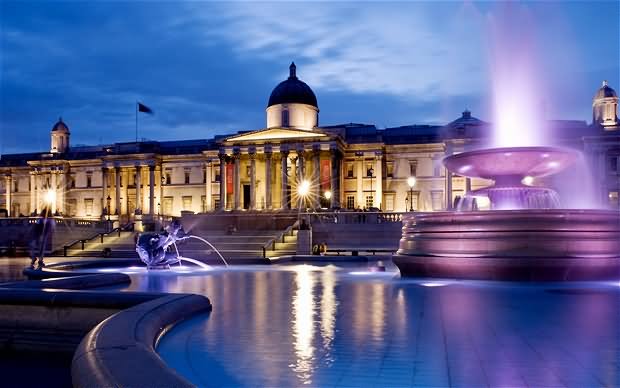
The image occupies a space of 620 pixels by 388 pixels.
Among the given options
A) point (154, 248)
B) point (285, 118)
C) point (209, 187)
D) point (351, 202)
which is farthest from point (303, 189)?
point (154, 248)

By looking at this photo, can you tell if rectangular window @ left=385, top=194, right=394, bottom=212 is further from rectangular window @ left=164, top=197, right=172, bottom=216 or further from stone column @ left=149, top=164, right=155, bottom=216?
stone column @ left=149, top=164, right=155, bottom=216

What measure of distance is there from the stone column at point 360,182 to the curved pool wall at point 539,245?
169ft

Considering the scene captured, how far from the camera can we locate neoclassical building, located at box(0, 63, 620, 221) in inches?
2360

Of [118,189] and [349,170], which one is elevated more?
[349,170]

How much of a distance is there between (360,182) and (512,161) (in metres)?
49.0

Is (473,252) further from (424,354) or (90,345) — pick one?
(90,345)

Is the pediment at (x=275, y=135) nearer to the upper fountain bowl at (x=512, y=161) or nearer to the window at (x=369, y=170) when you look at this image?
the window at (x=369, y=170)

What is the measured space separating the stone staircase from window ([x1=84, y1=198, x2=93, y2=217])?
3802 cm

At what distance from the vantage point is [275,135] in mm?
60875

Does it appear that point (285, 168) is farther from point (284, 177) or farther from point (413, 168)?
point (413, 168)

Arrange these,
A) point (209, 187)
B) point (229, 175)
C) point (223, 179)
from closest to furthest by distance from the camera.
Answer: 1. point (229, 175)
2. point (223, 179)
3. point (209, 187)

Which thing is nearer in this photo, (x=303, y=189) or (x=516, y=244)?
(x=516, y=244)

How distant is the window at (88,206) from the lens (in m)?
77.5

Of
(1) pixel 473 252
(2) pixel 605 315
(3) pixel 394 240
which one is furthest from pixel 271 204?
(2) pixel 605 315
